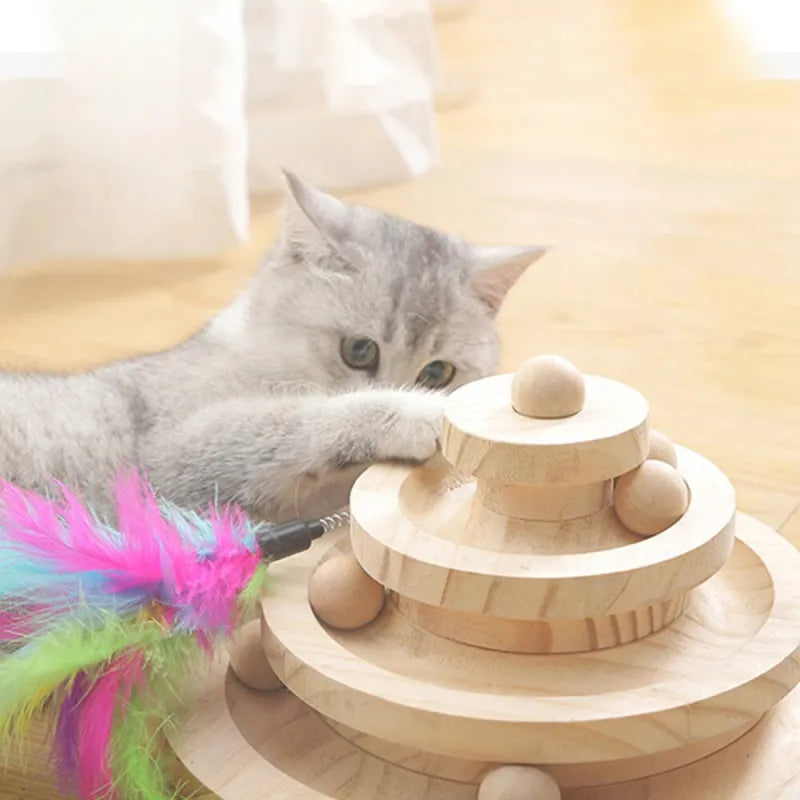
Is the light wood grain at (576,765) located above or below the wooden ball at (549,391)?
below

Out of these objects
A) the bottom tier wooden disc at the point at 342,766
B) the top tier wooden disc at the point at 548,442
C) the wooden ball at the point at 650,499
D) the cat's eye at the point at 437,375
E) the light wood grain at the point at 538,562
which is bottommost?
the bottom tier wooden disc at the point at 342,766

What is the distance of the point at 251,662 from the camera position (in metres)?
0.88

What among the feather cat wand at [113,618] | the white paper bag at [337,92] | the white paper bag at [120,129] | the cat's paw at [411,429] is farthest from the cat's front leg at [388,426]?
the white paper bag at [337,92]

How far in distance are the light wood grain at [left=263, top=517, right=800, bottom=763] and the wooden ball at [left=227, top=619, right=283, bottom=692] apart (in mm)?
35

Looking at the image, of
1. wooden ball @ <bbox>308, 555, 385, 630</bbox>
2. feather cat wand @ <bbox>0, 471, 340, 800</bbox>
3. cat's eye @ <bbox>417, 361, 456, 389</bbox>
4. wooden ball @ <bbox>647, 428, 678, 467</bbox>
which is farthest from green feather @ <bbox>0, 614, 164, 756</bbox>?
cat's eye @ <bbox>417, 361, 456, 389</bbox>

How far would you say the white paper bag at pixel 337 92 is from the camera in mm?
2154

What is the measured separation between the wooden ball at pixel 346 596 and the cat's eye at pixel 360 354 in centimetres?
38

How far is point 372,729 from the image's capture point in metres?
0.76

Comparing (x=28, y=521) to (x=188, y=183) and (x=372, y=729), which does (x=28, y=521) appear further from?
(x=188, y=183)

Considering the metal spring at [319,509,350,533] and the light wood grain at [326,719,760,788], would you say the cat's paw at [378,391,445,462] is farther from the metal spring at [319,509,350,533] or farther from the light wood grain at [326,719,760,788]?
the light wood grain at [326,719,760,788]

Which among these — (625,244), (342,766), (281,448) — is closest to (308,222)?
(281,448)

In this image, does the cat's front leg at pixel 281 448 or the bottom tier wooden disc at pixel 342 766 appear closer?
the bottom tier wooden disc at pixel 342 766

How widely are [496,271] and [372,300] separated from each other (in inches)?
5.9

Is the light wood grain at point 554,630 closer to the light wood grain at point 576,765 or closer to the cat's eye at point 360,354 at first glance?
the light wood grain at point 576,765
